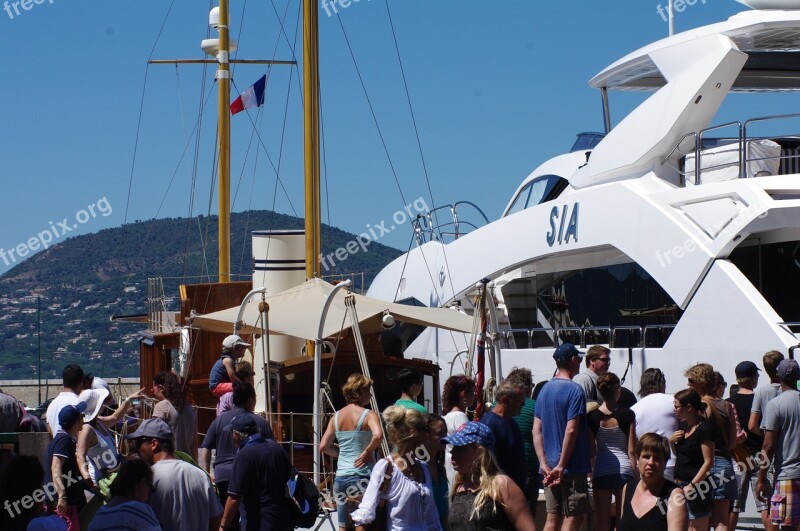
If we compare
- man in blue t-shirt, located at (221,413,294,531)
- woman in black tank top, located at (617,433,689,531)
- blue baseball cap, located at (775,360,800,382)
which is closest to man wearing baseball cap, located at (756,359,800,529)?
blue baseball cap, located at (775,360,800,382)

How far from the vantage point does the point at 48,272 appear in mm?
99375

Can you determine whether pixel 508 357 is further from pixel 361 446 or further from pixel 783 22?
pixel 361 446

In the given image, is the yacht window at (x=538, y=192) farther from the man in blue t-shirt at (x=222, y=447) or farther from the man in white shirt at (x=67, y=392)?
the man in white shirt at (x=67, y=392)

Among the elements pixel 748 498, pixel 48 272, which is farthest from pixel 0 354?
pixel 748 498

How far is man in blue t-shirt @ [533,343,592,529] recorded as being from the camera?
7961 mm

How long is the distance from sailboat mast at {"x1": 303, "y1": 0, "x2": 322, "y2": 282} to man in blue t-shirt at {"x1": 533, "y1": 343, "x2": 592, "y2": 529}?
26.4 feet

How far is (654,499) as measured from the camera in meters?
6.09

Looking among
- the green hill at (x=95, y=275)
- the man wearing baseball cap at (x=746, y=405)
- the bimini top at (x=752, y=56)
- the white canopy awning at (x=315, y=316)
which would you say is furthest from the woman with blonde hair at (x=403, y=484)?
the green hill at (x=95, y=275)

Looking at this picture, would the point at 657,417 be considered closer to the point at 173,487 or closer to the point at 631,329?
the point at 173,487

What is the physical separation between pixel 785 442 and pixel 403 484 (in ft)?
11.7

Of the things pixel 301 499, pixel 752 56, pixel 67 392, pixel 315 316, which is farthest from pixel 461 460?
pixel 752 56

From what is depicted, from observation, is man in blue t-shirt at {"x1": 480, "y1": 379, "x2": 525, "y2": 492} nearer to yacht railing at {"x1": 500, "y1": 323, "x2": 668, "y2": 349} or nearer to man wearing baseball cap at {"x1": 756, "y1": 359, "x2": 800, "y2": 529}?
man wearing baseball cap at {"x1": 756, "y1": 359, "x2": 800, "y2": 529}

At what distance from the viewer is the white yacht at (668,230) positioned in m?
12.1

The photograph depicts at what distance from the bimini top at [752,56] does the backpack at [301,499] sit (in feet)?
28.3
